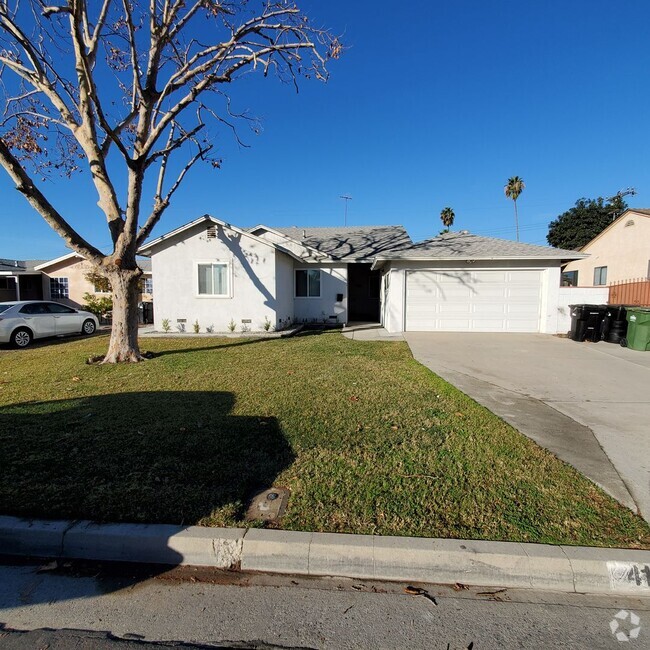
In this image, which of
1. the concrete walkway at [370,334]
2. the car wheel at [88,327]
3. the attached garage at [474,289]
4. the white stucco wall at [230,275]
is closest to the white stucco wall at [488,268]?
the attached garage at [474,289]

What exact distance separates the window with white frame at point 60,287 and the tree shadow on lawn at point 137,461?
2164 centimetres

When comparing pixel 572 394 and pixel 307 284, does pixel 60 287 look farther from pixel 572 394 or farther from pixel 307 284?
pixel 572 394

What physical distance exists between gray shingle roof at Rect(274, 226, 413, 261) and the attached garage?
10.2 feet

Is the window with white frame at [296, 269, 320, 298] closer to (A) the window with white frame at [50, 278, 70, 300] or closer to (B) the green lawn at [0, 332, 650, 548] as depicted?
(B) the green lawn at [0, 332, 650, 548]

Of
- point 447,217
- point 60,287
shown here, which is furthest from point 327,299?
point 447,217

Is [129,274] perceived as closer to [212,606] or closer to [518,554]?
[212,606]

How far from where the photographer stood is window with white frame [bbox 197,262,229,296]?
544 inches

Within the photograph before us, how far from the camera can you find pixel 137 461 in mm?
3721

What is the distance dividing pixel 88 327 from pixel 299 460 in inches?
549

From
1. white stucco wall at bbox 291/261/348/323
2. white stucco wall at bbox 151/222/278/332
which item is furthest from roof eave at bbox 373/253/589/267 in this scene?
white stucco wall at bbox 151/222/278/332

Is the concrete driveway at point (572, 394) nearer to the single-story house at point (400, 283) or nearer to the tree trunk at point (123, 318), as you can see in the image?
the single-story house at point (400, 283)

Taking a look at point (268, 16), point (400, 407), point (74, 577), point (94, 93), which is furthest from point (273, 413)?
point (268, 16)

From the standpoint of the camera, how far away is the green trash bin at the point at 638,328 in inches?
405

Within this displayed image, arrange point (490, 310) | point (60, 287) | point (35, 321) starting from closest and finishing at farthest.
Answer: point (35, 321), point (490, 310), point (60, 287)
